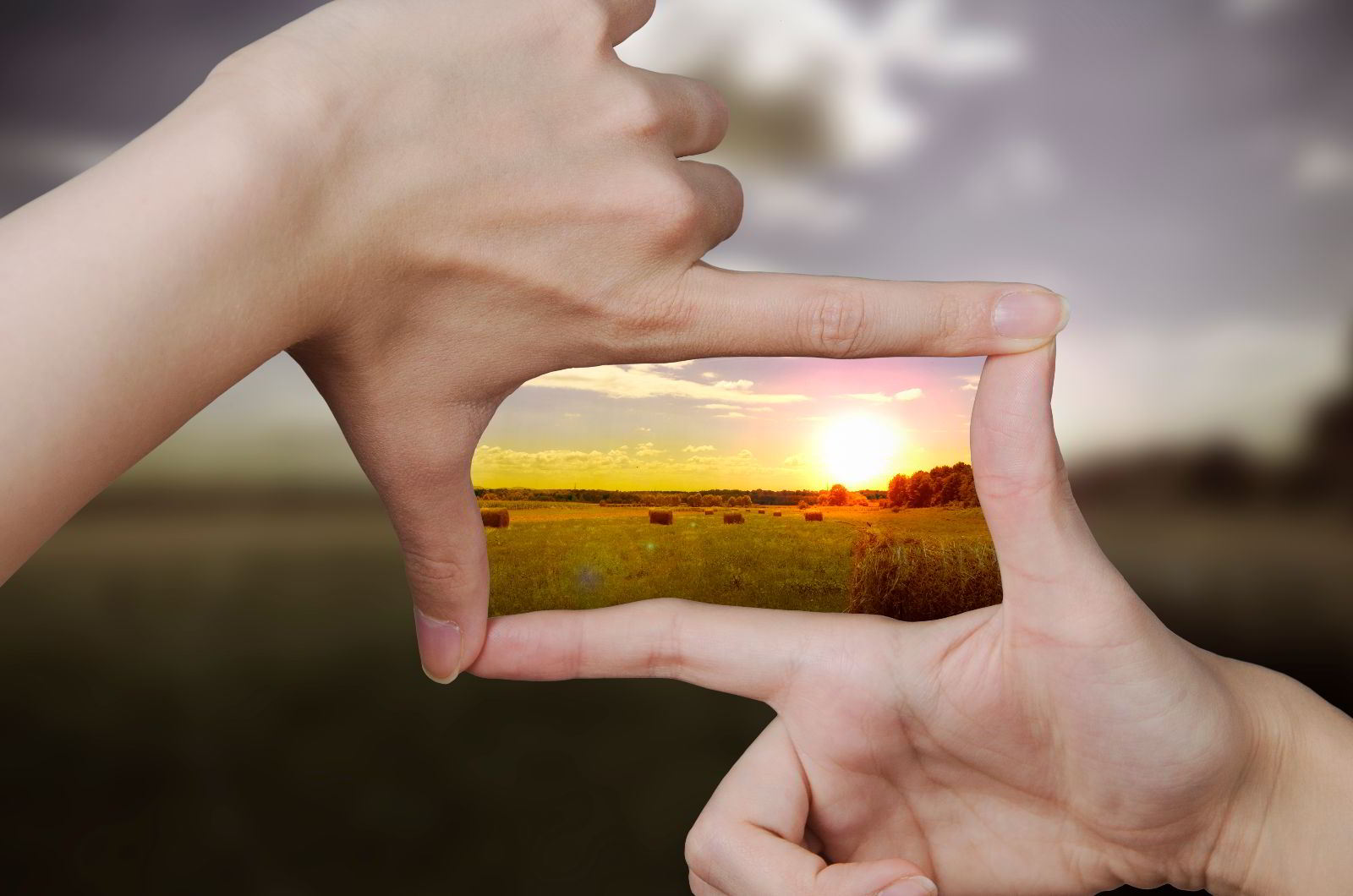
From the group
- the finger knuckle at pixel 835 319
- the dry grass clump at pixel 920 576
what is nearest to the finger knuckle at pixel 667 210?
the finger knuckle at pixel 835 319

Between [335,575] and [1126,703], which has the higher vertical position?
[1126,703]

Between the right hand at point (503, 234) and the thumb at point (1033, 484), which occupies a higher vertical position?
the right hand at point (503, 234)

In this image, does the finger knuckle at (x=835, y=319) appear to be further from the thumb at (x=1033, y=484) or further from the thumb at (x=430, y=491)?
the thumb at (x=430, y=491)

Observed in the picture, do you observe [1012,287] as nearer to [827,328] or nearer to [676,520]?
[827,328]

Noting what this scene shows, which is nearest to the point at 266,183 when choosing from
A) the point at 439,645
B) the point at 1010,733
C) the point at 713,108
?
the point at 713,108

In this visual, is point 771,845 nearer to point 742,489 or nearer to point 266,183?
point 266,183

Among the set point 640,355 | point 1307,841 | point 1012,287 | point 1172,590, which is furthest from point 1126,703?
point 1172,590
